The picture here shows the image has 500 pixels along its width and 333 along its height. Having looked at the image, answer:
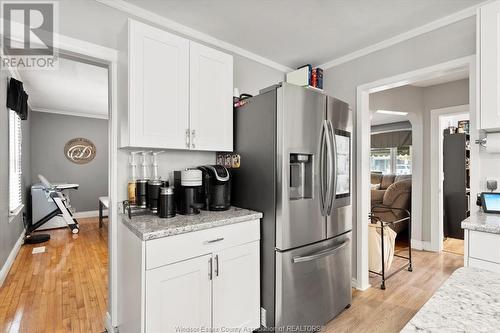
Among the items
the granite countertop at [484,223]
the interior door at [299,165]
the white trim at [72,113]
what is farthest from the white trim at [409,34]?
the white trim at [72,113]

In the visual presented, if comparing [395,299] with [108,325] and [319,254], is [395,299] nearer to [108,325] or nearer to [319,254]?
[319,254]

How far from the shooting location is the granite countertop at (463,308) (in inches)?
20.3

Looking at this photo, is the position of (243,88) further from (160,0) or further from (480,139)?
(480,139)

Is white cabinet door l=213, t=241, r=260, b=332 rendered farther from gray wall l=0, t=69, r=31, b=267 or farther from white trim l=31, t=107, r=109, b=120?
white trim l=31, t=107, r=109, b=120

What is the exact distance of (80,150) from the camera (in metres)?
6.25

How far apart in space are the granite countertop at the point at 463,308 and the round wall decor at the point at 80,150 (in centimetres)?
728

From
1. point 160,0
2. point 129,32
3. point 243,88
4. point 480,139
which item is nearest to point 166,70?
point 129,32

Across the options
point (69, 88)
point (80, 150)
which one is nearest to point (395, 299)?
point (69, 88)

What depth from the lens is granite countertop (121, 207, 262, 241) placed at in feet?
4.69

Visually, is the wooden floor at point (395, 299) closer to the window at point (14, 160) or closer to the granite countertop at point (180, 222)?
the granite countertop at point (180, 222)

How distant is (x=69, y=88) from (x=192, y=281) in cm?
437

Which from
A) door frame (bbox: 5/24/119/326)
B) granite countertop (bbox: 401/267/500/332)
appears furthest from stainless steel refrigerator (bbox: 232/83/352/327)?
granite countertop (bbox: 401/267/500/332)

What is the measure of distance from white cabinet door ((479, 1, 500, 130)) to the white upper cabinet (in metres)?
1.78

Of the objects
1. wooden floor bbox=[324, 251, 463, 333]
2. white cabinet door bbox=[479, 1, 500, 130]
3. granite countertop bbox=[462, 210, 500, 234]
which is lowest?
wooden floor bbox=[324, 251, 463, 333]
